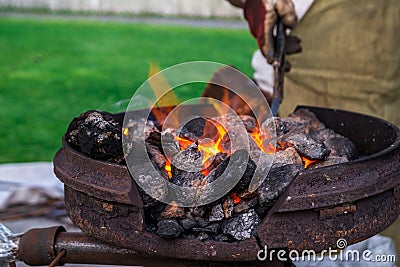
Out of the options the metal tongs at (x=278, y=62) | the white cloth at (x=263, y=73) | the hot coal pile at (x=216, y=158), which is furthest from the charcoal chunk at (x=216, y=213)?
the white cloth at (x=263, y=73)

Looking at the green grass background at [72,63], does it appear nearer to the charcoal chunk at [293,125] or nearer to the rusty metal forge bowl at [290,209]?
the charcoal chunk at [293,125]

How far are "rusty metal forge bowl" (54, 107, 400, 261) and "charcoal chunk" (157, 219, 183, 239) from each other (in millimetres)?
23

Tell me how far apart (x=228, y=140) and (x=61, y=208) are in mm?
1199

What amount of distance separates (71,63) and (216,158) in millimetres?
5774

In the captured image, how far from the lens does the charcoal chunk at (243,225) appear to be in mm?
1244

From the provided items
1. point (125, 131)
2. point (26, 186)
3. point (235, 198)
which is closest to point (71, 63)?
point (26, 186)

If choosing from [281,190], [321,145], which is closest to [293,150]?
[321,145]

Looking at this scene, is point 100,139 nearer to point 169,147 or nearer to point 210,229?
point 169,147

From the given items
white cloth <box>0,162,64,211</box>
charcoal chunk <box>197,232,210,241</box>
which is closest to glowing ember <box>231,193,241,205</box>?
charcoal chunk <box>197,232,210,241</box>

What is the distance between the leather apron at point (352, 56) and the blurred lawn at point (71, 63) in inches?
51.6

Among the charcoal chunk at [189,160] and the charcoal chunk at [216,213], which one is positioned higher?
the charcoal chunk at [189,160]

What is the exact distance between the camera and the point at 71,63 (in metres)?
6.86

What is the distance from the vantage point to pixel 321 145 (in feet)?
4.71

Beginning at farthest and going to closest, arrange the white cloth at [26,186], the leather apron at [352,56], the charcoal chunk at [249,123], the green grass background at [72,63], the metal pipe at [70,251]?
the green grass background at [72,63]
the white cloth at [26,186]
the leather apron at [352,56]
the charcoal chunk at [249,123]
the metal pipe at [70,251]
